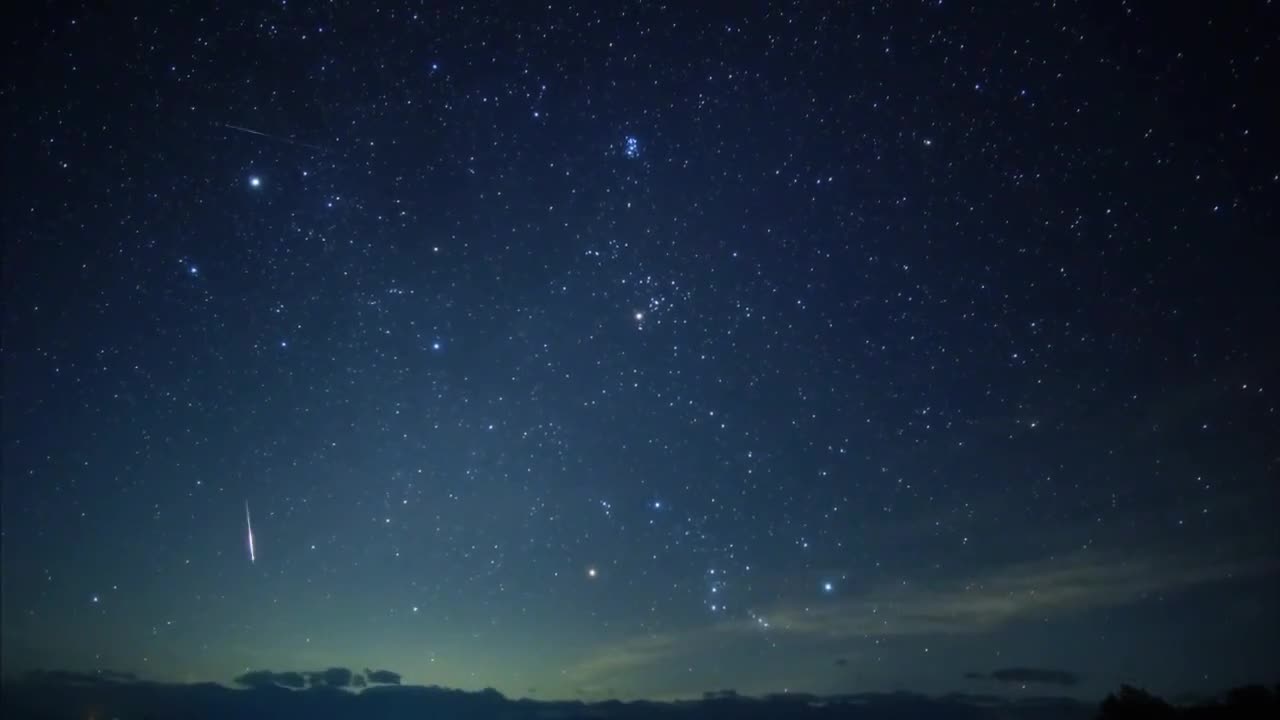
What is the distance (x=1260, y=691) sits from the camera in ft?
69.4

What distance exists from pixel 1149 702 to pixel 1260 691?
125 inches

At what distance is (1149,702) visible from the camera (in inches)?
826
